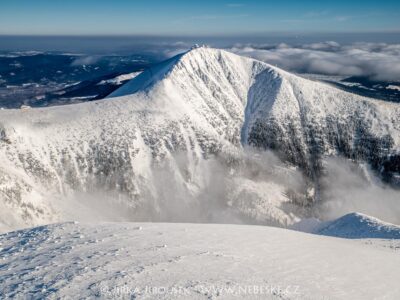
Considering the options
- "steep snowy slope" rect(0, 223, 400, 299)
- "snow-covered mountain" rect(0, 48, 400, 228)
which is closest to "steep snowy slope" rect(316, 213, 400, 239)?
"steep snowy slope" rect(0, 223, 400, 299)

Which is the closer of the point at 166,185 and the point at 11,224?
the point at 11,224

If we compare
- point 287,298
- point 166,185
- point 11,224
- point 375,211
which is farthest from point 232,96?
point 287,298

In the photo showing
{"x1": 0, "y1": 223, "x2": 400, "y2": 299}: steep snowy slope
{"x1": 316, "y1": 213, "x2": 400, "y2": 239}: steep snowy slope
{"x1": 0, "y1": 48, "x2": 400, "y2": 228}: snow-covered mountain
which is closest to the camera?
{"x1": 0, "y1": 223, "x2": 400, "y2": 299}: steep snowy slope

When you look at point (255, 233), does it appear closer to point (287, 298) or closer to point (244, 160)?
point (287, 298)

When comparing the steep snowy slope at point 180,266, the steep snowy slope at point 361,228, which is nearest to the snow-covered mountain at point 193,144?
the steep snowy slope at point 361,228

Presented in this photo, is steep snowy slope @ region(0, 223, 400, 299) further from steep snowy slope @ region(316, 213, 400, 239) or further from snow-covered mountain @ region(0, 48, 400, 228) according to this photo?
snow-covered mountain @ region(0, 48, 400, 228)
